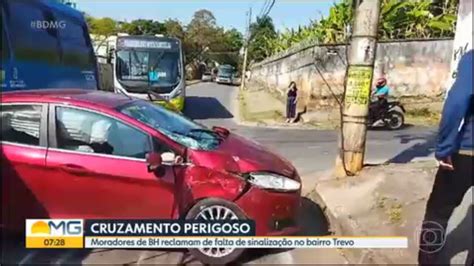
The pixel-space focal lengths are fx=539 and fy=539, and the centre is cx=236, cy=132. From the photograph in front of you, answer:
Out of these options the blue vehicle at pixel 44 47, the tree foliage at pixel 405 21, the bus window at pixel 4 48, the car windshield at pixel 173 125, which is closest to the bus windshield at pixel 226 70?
the tree foliage at pixel 405 21

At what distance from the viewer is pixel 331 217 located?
4.93 m

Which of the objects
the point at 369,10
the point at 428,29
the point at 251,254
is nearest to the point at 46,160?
the point at 251,254

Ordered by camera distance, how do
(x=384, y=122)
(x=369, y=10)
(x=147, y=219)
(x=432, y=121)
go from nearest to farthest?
(x=147, y=219) → (x=369, y=10) → (x=384, y=122) → (x=432, y=121)

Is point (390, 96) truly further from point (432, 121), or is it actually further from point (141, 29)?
point (141, 29)

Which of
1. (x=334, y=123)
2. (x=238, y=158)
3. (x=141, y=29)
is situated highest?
(x=141, y=29)

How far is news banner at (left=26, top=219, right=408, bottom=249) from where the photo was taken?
376 centimetres

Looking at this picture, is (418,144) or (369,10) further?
(418,144)

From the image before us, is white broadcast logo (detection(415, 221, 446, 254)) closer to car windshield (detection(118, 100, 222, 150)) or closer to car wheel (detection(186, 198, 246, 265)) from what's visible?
car wheel (detection(186, 198, 246, 265))

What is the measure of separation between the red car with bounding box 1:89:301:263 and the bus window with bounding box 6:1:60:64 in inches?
141

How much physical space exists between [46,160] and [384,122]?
10.0 m

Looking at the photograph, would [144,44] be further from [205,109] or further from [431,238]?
[431,238]

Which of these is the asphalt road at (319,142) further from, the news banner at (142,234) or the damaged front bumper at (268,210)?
the news banner at (142,234)

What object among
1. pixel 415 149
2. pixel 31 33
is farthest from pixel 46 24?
pixel 415 149

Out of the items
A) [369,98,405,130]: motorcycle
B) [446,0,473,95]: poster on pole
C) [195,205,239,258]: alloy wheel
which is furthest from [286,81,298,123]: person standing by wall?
[195,205,239,258]: alloy wheel
